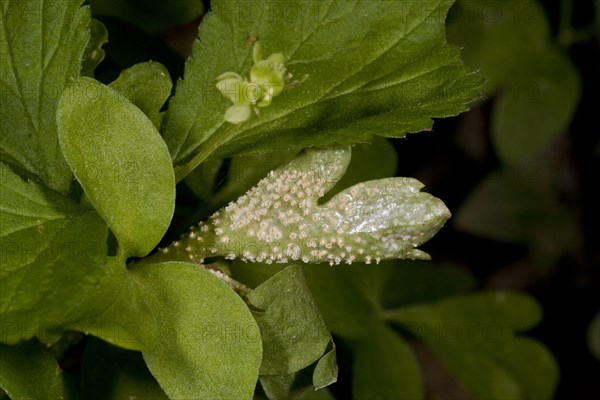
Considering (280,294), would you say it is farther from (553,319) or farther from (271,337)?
(553,319)

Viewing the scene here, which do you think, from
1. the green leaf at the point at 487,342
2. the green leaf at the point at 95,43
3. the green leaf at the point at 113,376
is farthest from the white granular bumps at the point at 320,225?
the green leaf at the point at 487,342

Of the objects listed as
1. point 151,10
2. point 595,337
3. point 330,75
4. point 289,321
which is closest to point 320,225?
point 289,321

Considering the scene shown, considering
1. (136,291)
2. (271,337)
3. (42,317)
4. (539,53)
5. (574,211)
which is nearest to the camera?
(42,317)

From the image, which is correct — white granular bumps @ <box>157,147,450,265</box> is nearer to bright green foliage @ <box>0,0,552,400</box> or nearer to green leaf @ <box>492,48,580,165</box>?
bright green foliage @ <box>0,0,552,400</box>

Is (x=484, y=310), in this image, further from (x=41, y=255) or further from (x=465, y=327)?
(x=41, y=255)

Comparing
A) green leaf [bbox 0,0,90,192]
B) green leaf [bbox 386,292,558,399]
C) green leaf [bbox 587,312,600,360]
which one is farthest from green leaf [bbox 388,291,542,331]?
green leaf [bbox 0,0,90,192]

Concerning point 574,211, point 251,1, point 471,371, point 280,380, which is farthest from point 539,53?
point 280,380
